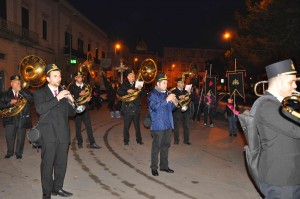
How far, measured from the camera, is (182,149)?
9133 millimetres

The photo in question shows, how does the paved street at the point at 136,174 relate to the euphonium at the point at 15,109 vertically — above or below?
below

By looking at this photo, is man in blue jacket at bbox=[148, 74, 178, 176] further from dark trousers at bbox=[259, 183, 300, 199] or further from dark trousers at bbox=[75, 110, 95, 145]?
dark trousers at bbox=[259, 183, 300, 199]

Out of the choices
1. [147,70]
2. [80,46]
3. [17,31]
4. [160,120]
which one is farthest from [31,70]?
[80,46]

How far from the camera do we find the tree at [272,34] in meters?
17.5

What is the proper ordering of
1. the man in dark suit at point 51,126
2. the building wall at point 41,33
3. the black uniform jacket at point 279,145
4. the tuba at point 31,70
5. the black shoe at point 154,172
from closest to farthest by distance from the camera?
the black uniform jacket at point 279,145 < the man in dark suit at point 51,126 < the black shoe at point 154,172 < the tuba at point 31,70 < the building wall at point 41,33

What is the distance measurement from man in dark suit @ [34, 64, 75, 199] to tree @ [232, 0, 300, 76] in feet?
47.5

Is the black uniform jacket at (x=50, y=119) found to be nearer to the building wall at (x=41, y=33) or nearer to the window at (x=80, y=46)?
the building wall at (x=41, y=33)

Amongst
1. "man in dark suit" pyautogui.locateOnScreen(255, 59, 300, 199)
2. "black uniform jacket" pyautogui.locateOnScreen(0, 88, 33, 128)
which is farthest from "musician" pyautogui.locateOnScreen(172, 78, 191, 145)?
"man in dark suit" pyautogui.locateOnScreen(255, 59, 300, 199)

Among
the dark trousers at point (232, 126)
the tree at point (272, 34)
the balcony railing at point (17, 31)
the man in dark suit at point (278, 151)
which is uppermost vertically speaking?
the balcony railing at point (17, 31)

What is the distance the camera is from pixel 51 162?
16.0 feet

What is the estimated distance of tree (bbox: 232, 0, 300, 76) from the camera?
17484 mm

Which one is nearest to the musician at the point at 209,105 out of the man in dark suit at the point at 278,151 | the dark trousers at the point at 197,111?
the dark trousers at the point at 197,111

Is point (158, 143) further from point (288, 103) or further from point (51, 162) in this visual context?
point (288, 103)

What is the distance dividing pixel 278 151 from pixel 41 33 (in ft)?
107
